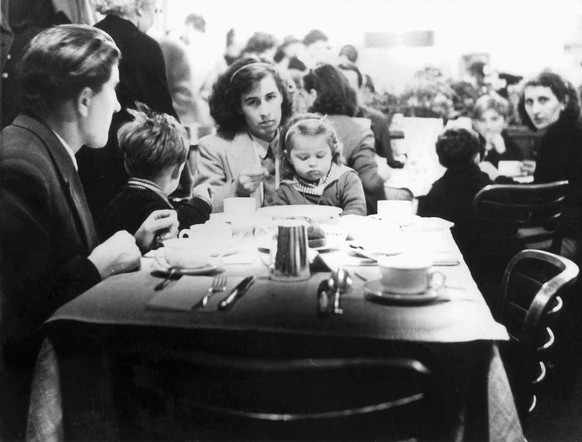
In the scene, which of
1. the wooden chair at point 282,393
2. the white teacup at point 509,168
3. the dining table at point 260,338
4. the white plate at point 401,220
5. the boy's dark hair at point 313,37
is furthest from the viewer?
the white teacup at point 509,168

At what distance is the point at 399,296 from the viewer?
4.30 ft

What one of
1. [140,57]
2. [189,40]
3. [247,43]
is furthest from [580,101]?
[140,57]

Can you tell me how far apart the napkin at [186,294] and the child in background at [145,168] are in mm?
543

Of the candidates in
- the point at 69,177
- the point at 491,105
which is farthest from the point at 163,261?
the point at 491,105

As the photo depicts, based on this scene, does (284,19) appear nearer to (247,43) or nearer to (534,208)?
(247,43)

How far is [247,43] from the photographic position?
2.44 m

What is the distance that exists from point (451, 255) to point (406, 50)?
104 centimetres

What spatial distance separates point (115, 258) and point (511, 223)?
175cm

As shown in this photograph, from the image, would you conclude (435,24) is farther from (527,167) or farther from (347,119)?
(527,167)

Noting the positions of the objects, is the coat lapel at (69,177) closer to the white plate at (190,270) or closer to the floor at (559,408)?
the white plate at (190,270)

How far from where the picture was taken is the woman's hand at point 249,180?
8.58ft

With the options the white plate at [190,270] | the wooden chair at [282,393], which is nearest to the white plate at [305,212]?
the white plate at [190,270]

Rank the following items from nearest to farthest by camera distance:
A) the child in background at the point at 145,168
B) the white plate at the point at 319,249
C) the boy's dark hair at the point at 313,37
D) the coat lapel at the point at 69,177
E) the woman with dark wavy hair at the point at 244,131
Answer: the coat lapel at the point at 69,177
the white plate at the point at 319,249
the child in background at the point at 145,168
the boy's dark hair at the point at 313,37
the woman with dark wavy hair at the point at 244,131

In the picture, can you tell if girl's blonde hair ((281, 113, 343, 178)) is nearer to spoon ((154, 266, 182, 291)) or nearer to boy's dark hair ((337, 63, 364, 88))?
boy's dark hair ((337, 63, 364, 88))
